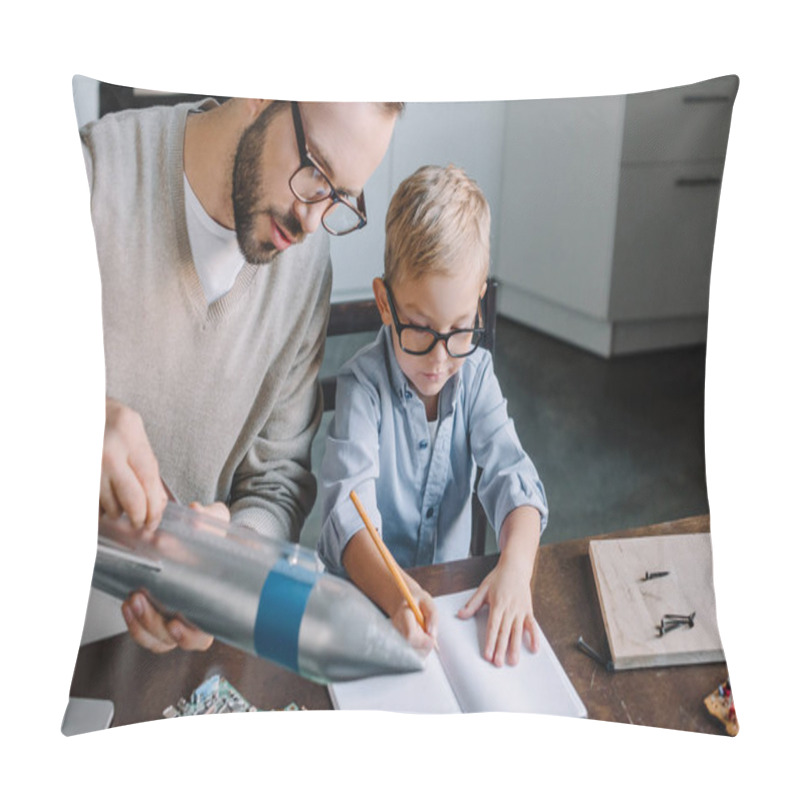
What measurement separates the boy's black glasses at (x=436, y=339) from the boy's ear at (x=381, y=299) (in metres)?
0.01

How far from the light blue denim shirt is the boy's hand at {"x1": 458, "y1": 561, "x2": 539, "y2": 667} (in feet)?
0.16

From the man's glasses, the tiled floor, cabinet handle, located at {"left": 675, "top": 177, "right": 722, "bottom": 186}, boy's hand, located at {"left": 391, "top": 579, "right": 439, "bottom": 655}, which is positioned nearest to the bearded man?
the man's glasses

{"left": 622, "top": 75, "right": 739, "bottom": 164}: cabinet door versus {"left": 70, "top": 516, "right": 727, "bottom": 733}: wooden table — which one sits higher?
{"left": 622, "top": 75, "right": 739, "bottom": 164}: cabinet door

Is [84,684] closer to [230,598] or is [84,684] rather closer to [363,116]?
[230,598]

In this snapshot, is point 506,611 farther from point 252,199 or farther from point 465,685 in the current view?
point 252,199

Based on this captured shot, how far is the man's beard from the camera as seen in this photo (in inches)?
51.6

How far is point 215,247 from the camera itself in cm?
131

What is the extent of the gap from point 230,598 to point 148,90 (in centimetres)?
56

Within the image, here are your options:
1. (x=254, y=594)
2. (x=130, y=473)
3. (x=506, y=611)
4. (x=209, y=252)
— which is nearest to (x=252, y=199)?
Result: (x=209, y=252)

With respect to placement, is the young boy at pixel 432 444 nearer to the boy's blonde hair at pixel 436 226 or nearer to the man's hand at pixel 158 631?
the boy's blonde hair at pixel 436 226

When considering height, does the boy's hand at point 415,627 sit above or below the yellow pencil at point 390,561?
below

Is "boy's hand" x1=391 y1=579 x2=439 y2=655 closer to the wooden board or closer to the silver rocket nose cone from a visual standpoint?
the silver rocket nose cone

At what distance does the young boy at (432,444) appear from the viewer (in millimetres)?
1312

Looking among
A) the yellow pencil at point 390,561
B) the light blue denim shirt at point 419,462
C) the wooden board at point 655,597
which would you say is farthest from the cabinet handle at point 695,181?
the yellow pencil at point 390,561
